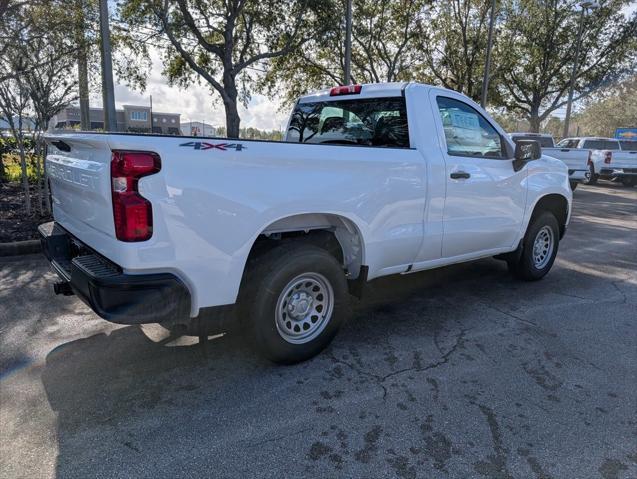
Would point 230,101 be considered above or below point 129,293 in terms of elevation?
above

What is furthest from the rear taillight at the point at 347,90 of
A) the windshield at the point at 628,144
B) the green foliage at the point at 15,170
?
the windshield at the point at 628,144

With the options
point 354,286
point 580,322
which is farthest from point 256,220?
point 580,322

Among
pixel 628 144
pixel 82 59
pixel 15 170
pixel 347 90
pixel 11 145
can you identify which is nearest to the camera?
pixel 347 90

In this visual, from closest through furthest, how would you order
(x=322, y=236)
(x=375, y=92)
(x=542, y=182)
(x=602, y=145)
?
(x=322, y=236), (x=375, y=92), (x=542, y=182), (x=602, y=145)

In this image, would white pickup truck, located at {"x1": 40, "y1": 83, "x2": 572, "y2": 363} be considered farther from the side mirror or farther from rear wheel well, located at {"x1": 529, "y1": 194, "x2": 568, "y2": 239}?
rear wheel well, located at {"x1": 529, "y1": 194, "x2": 568, "y2": 239}

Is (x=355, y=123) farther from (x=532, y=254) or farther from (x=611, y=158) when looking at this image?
(x=611, y=158)

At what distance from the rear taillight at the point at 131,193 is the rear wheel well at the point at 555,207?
4422 millimetres

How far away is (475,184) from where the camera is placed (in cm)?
437

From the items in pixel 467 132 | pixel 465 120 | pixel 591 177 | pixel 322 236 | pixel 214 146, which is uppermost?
pixel 465 120

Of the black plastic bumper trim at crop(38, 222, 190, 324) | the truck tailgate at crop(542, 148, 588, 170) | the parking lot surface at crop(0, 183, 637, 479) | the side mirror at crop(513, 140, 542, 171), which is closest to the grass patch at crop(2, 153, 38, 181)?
the parking lot surface at crop(0, 183, 637, 479)

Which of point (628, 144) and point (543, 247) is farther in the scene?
point (628, 144)

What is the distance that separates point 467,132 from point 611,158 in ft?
61.8

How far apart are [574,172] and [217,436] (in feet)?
55.4

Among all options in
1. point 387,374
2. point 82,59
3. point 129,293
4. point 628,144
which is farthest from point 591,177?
point 129,293
